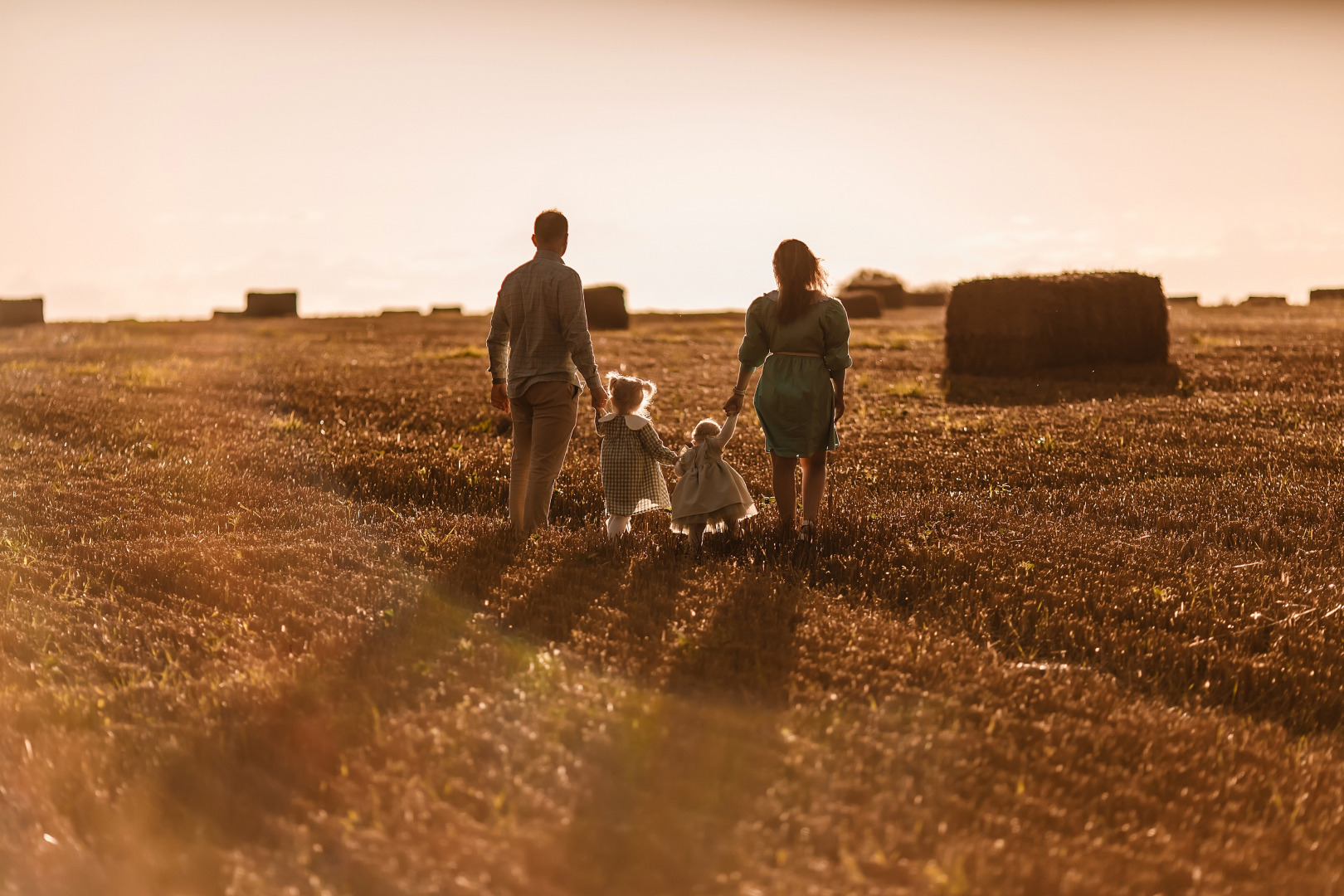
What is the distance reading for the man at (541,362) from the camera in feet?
23.8

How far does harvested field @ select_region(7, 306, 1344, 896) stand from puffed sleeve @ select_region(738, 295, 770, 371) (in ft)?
4.18

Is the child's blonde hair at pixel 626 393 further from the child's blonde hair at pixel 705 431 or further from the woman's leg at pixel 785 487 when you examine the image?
the woman's leg at pixel 785 487

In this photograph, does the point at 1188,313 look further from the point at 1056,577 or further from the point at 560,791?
the point at 560,791

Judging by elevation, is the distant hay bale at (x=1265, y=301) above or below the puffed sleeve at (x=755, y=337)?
above

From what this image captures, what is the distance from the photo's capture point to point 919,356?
21.7 metres

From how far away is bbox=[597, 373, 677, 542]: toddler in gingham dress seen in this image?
730 cm

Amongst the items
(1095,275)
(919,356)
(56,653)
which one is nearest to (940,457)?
(56,653)

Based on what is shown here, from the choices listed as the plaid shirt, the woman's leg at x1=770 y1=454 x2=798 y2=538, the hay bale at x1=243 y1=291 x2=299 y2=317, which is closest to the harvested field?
the woman's leg at x1=770 y1=454 x2=798 y2=538

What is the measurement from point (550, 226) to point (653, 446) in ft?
5.68

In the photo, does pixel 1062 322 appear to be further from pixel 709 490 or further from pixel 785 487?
pixel 709 490

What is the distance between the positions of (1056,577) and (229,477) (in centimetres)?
752


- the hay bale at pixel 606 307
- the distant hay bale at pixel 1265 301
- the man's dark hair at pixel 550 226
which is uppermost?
the distant hay bale at pixel 1265 301

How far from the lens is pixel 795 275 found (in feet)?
23.0

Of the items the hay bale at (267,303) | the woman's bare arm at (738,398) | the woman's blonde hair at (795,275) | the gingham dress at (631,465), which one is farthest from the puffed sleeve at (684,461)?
the hay bale at (267,303)
